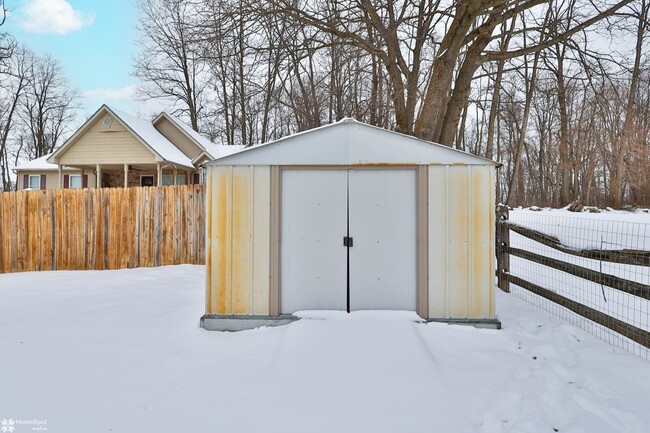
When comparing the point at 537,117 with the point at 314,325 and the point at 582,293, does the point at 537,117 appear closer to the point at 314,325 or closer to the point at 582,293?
the point at 582,293

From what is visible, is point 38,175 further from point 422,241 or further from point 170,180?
point 422,241

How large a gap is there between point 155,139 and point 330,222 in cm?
1404

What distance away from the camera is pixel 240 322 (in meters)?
4.23

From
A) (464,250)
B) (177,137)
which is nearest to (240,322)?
(464,250)

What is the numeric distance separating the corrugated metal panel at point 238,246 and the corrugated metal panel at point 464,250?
214 centimetres

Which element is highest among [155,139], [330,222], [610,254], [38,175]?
[155,139]

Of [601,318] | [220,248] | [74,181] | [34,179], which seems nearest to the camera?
[601,318]

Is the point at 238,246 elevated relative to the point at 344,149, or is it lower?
lower

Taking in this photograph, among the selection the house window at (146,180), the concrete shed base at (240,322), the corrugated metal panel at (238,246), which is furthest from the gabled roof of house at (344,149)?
the house window at (146,180)

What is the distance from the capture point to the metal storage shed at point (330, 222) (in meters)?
4.21

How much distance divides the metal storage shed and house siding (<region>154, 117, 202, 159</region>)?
45.7 ft

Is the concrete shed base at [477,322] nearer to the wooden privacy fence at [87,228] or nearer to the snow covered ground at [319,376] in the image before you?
the snow covered ground at [319,376]

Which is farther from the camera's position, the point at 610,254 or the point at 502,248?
the point at 502,248

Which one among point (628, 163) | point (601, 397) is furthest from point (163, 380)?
point (628, 163)
